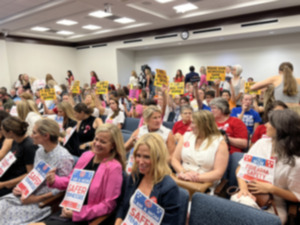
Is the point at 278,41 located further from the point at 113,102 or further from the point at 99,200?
the point at 99,200

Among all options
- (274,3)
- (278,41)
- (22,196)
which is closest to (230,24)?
(274,3)

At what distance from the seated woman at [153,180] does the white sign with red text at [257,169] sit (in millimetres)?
722

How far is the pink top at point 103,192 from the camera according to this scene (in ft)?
5.38

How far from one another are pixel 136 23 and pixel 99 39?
3.62 metres

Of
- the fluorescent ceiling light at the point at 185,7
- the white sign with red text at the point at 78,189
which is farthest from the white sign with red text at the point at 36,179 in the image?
the fluorescent ceiling light at the point at 185,7

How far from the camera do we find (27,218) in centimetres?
188

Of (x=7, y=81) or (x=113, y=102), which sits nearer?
(x=113, y=102)

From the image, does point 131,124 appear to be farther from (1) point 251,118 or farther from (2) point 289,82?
(2) point 289,82

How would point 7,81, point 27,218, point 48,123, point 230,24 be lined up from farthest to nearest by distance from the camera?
point 7,81 < point 230,24 < point 48,123 < point 27,218

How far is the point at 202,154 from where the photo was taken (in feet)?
6.95

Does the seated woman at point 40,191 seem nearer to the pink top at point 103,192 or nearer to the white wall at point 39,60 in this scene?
the pink top at point 103,192

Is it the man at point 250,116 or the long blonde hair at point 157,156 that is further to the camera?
the man at point 250,116

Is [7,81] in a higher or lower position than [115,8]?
lower

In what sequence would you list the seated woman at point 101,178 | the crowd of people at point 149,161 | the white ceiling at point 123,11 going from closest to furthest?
1. the crowd of people at point 149,161
2. the seated woman at point 101,178
3. the white ceiling at point 123,11
